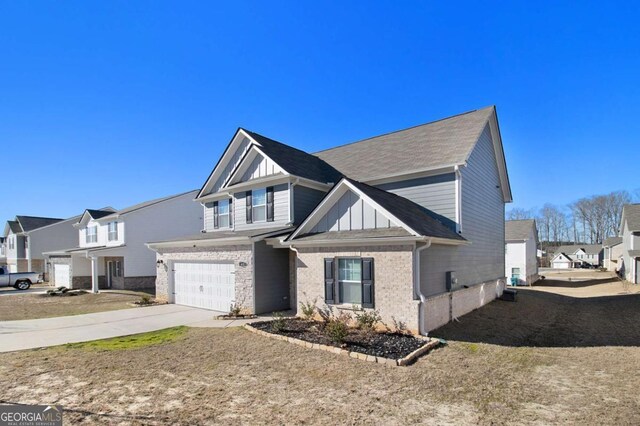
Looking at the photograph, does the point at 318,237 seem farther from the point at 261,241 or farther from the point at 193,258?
the point at 193,258

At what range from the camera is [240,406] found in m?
5.63

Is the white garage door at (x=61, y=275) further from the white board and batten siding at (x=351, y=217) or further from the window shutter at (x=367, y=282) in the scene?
the window shutter at (x=367, y=282)

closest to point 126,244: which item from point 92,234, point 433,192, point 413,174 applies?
point 92,234

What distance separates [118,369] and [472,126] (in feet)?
52.0

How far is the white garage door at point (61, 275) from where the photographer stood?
2877 centimetres

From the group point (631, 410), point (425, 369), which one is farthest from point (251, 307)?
point (631, 410)

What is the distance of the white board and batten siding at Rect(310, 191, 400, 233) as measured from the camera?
36.9 feet

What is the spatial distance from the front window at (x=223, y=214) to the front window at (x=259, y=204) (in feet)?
9.26

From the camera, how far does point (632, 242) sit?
1252 inches

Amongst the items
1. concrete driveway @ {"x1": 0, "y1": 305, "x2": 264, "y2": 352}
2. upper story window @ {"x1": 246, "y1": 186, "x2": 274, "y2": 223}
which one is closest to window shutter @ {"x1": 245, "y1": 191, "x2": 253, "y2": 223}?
upper story window @ {"x1": 246, "y1": 186, "x2": 274, "y2": 223}

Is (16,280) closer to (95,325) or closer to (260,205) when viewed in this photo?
(95,325)

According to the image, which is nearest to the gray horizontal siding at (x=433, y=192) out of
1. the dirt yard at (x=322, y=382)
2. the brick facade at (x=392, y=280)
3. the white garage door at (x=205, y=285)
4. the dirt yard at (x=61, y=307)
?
the brick facade at (x=392, y=280)

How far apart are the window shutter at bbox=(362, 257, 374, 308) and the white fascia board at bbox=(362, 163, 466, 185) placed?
18.0 feet

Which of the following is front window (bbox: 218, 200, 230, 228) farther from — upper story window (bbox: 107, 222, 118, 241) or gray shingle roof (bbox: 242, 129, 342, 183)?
upper story window (bbox: 107, 222, 118, 241)
